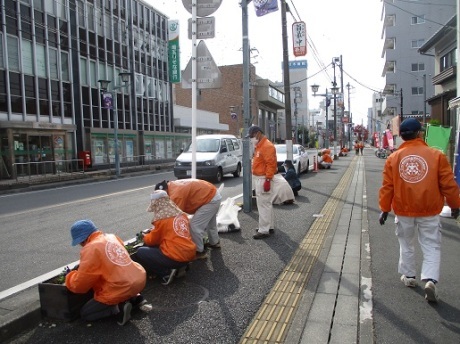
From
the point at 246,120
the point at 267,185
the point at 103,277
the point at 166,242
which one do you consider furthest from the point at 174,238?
the point at 246,120

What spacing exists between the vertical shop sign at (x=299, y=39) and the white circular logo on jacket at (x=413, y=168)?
1270 cm

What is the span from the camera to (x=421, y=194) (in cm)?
393

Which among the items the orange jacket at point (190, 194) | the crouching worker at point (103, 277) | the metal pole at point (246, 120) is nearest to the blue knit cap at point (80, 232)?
the crouching worker at point (103, 277)

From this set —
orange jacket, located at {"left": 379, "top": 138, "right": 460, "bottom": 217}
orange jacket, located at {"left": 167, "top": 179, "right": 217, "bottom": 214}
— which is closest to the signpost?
orange jacket, located at {"left": 167, "top": 179, "right": 217, "bottom": 214}

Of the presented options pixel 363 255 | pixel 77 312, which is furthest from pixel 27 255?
pixel 363 255

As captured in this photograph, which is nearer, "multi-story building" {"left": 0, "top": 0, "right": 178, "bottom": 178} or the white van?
the white van

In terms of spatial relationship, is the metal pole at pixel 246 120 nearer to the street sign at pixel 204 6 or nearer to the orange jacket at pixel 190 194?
the street sign at pixel 204 6

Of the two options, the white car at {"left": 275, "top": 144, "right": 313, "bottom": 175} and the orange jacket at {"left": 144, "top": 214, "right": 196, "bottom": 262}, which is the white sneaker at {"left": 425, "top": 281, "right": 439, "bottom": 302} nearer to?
the orange jacket at {"left": 144, "top": 214, "right": 196, "bottom": 262}

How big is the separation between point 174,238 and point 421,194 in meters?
2.57

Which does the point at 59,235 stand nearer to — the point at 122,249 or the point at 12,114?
the point at 122,249

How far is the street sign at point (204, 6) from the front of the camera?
18.9ft

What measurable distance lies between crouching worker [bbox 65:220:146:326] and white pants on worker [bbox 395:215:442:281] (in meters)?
2.72

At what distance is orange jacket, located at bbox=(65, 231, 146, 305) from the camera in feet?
11.3

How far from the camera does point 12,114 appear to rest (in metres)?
20.7
